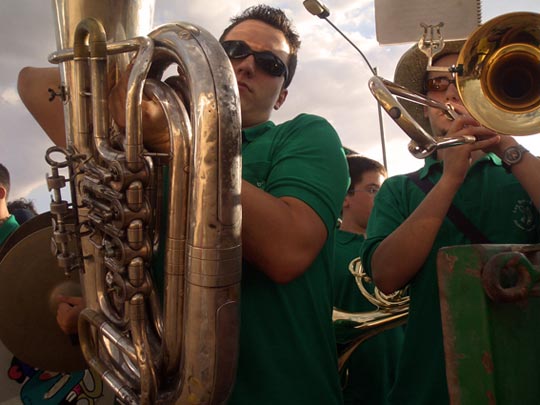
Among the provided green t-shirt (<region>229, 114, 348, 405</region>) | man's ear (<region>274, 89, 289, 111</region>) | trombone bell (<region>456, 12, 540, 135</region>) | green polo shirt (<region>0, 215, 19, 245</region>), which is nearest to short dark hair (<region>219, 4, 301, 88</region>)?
man's ear (<region>274, 89, 289, 111</region>)

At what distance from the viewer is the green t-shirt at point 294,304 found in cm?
118

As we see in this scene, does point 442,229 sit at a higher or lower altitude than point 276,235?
lower

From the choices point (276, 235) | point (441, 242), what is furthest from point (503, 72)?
point (276, 235)

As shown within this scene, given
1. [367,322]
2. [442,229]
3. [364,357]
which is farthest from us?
[364,357]

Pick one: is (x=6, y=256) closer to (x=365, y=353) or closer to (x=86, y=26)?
(x=86, y=26)

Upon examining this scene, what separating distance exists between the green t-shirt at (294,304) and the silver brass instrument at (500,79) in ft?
1.39

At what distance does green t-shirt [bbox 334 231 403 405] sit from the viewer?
255cm

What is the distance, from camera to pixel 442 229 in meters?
1.63

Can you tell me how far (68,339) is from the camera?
1.58m

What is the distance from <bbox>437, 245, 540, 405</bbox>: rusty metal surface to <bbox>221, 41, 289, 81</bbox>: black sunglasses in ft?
3.38

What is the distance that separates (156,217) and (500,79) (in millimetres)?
1317

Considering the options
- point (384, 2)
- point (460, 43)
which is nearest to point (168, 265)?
point (384, 2)

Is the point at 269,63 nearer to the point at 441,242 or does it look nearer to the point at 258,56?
the point at 258,56

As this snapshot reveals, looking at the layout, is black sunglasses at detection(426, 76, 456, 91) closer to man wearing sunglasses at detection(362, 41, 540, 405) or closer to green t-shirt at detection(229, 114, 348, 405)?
man wearing sunglasses at detection(362, 41, 540, 405)
